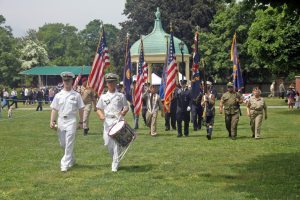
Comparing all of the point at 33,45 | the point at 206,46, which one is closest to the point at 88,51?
the point at 33,45

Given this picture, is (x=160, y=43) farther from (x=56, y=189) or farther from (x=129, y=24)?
(x=56, y=189)

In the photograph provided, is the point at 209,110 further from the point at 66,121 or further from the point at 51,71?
the point at 51,71

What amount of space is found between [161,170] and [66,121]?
2.27m

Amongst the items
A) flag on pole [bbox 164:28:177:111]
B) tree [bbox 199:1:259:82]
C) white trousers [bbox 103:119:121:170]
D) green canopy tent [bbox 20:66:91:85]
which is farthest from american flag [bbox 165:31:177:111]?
green canopy tent [bbox 20:66:91:85]

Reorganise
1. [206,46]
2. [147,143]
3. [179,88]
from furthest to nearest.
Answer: [206,46] → [179,88] → [147,143]

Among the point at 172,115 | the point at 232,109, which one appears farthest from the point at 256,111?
the point at 172,115

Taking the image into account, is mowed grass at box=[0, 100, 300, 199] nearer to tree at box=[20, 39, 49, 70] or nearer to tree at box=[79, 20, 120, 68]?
tree at box=[20, 39, 49, 70]

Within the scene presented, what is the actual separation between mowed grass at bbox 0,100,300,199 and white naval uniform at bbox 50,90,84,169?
367 millimetres

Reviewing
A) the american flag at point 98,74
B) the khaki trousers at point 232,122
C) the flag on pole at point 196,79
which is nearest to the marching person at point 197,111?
the flag on pole at point 196,79

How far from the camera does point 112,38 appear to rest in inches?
5635

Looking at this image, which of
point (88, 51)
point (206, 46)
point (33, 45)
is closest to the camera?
point (206, 46)

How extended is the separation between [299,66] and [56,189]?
26296mm

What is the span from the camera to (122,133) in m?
11.6

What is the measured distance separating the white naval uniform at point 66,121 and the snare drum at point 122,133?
2.88ft
